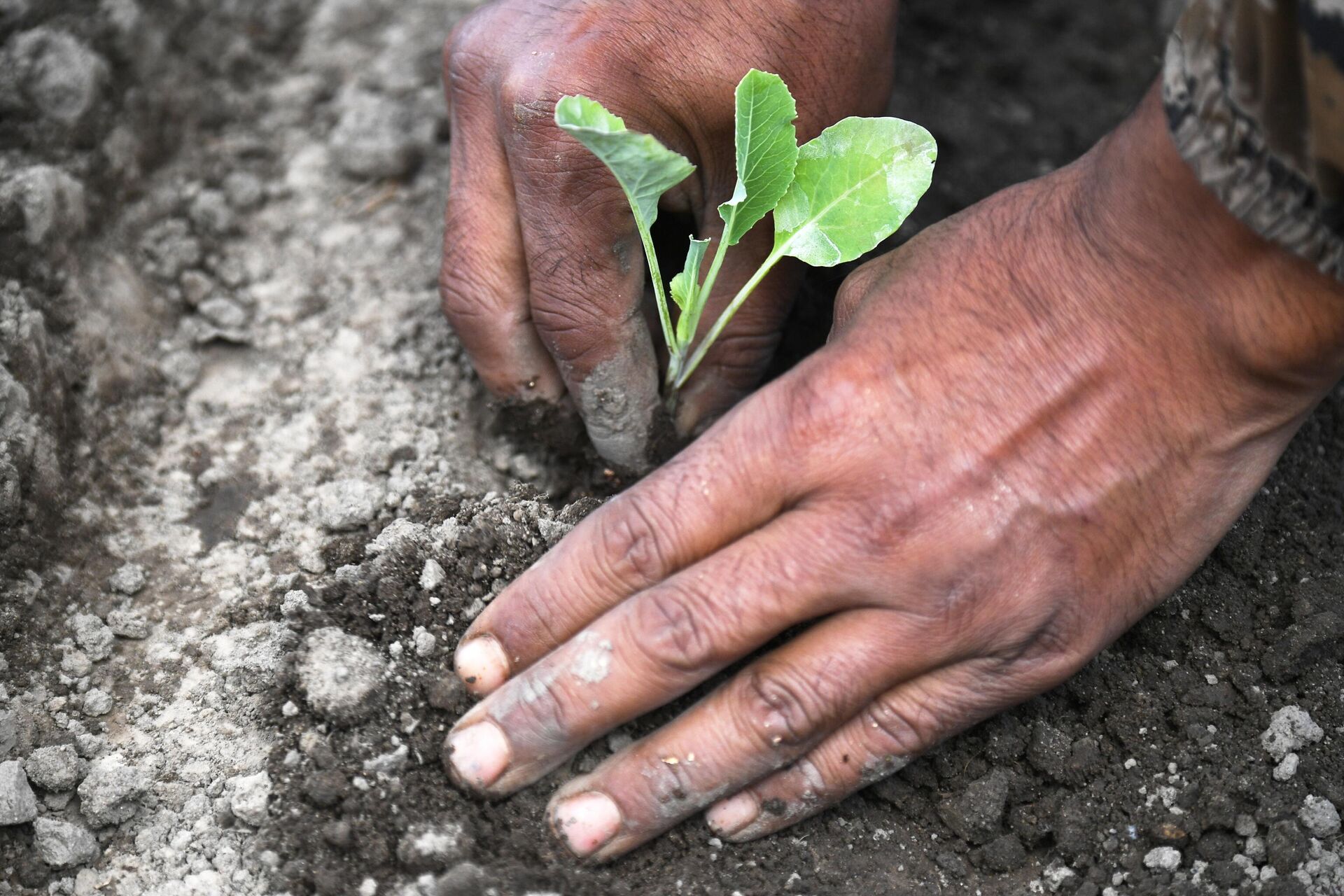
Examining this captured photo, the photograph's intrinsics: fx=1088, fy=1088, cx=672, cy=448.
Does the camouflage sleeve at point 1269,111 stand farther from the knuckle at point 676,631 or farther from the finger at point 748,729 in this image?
the knuckle at point 676,631

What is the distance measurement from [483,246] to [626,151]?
513 mm

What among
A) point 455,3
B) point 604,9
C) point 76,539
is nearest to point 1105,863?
point 604,9

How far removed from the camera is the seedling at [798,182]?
1.57m

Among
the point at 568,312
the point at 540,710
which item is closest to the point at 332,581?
the point at 540,710

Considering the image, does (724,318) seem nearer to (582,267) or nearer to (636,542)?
(582,267)

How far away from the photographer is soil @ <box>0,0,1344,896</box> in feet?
5.25

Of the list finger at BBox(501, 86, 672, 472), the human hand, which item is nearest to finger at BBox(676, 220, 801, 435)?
finger at BBox(501, 86, 672, 472)

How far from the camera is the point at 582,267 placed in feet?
5.97

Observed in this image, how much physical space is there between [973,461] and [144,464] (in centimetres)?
159

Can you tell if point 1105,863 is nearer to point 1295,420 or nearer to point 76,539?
point 1295,420

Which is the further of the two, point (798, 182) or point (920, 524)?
point (798, 182)

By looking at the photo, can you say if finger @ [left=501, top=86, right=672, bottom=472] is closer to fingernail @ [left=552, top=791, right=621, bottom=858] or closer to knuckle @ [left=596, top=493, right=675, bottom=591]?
knuckle @ [left=596, top=493, right=675, bottom=591]

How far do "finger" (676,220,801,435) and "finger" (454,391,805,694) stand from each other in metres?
0.39

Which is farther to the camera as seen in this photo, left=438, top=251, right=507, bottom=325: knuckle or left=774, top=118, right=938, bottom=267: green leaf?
left=438, top=251, right=507, bottom=325: knuckle
